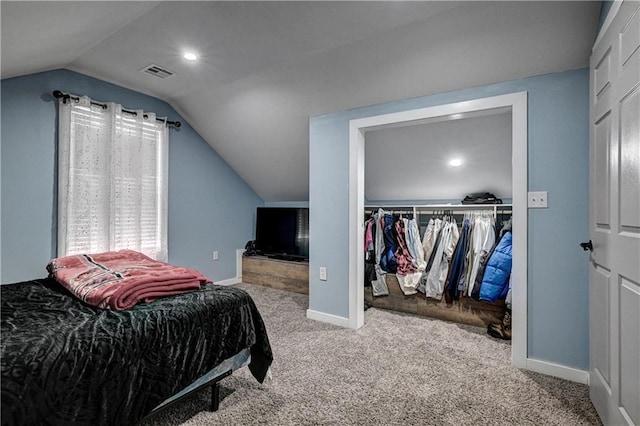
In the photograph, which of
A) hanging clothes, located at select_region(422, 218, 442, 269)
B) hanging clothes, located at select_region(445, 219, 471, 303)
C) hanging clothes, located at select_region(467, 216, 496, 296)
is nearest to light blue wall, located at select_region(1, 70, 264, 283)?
hanging clothes, located at select_region(422, 218, 442, 269)

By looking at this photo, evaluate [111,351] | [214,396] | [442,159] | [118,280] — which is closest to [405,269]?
[442,159]

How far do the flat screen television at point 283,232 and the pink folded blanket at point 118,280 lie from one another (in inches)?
95.4

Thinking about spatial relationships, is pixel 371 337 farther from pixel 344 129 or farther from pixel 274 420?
pixel 344 129

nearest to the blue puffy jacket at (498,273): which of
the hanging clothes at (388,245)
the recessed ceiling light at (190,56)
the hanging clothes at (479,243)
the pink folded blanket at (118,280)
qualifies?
the hanging clothes at (479,243)

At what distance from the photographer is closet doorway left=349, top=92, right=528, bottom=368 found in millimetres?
2137

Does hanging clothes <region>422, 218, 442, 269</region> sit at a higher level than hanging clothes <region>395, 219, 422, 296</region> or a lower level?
higher

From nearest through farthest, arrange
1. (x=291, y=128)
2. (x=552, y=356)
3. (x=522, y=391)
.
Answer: (x=522, y=391), (x=552, y=356), (x=291, y=128)

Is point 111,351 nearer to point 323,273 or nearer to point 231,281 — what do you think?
point 323,273

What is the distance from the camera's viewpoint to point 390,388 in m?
1.88

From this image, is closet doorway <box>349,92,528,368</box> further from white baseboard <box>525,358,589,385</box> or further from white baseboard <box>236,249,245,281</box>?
white baseboard <box>236,249,245,281</box>

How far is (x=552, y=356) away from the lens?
81.4 inches

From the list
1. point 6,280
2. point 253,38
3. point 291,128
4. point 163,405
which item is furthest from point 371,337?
point 6,280

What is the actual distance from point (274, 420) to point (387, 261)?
221 centimetres

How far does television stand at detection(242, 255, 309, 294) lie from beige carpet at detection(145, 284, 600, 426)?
1.22 m
